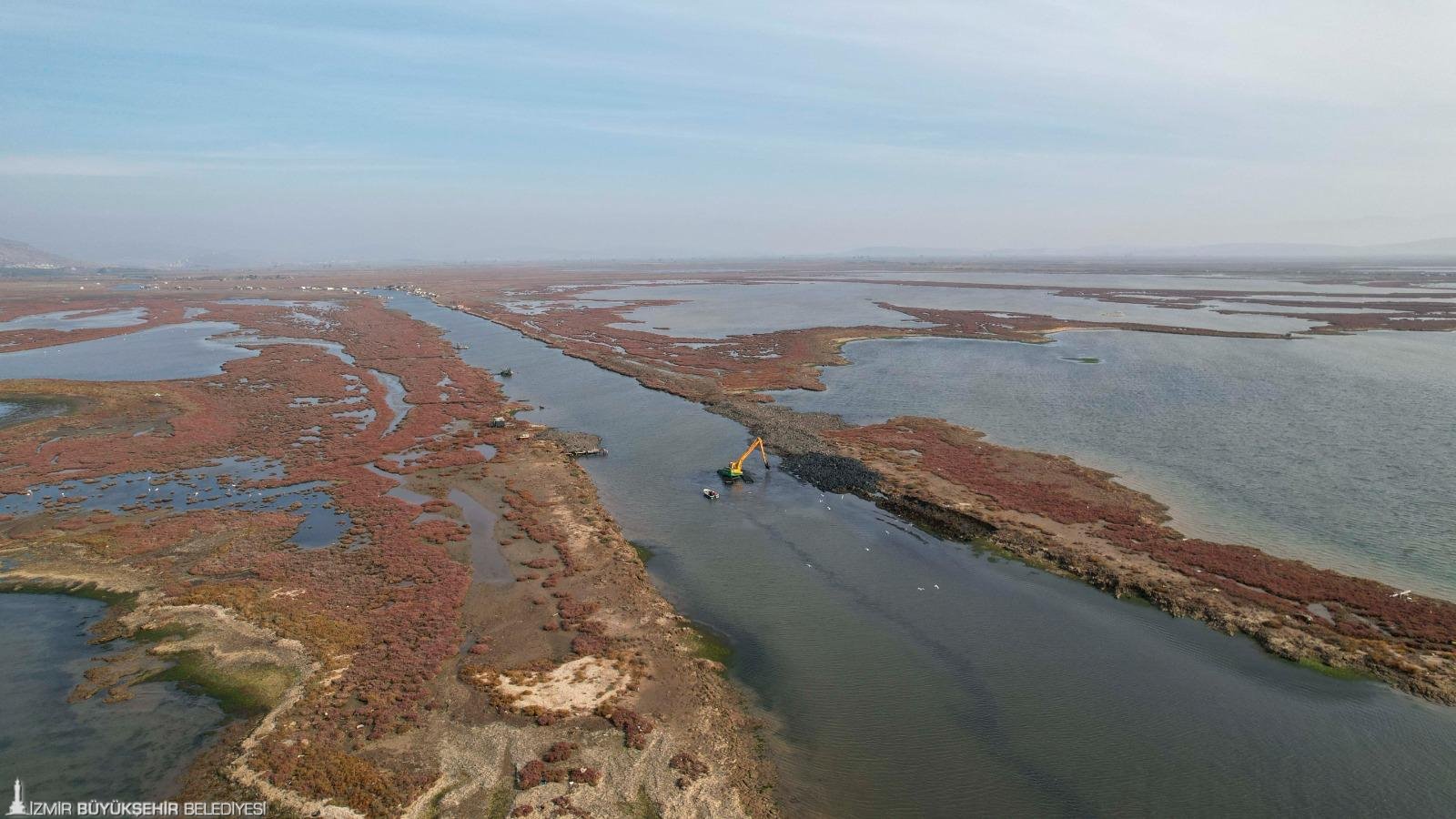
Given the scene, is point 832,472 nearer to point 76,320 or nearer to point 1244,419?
point 1244,419

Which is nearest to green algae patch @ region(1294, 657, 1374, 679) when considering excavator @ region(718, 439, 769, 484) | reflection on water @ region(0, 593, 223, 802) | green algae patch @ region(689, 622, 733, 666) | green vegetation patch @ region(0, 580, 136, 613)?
green algae patch @ region(689, 622, 733, 666)

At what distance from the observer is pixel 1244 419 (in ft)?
140

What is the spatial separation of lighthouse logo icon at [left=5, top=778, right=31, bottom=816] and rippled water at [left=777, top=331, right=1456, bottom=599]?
38093 millimetres

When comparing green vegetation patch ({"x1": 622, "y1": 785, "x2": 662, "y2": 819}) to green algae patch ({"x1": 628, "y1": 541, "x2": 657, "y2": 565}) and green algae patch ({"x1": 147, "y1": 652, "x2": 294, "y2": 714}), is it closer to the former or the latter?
green algae patch ({"x1": 147, "y1": 652, "x2": 294, "y2": 714})

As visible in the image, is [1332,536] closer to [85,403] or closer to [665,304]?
[85,403]

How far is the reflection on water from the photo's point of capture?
14.2 m

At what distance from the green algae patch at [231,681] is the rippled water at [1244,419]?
34166 millimetres

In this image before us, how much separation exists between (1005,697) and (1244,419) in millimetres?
37810

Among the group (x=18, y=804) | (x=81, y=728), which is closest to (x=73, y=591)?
(x=81, y=728)

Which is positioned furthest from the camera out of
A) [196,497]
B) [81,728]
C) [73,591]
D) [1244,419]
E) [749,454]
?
[1244,419]

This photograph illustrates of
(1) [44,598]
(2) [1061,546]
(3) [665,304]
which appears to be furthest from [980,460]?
(3) [665,304]

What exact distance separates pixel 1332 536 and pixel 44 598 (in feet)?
161

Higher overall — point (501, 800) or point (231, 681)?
point (231, 681)

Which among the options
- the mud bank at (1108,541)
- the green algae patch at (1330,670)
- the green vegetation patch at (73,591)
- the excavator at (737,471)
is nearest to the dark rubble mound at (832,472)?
the mud bank at (1108,541)
